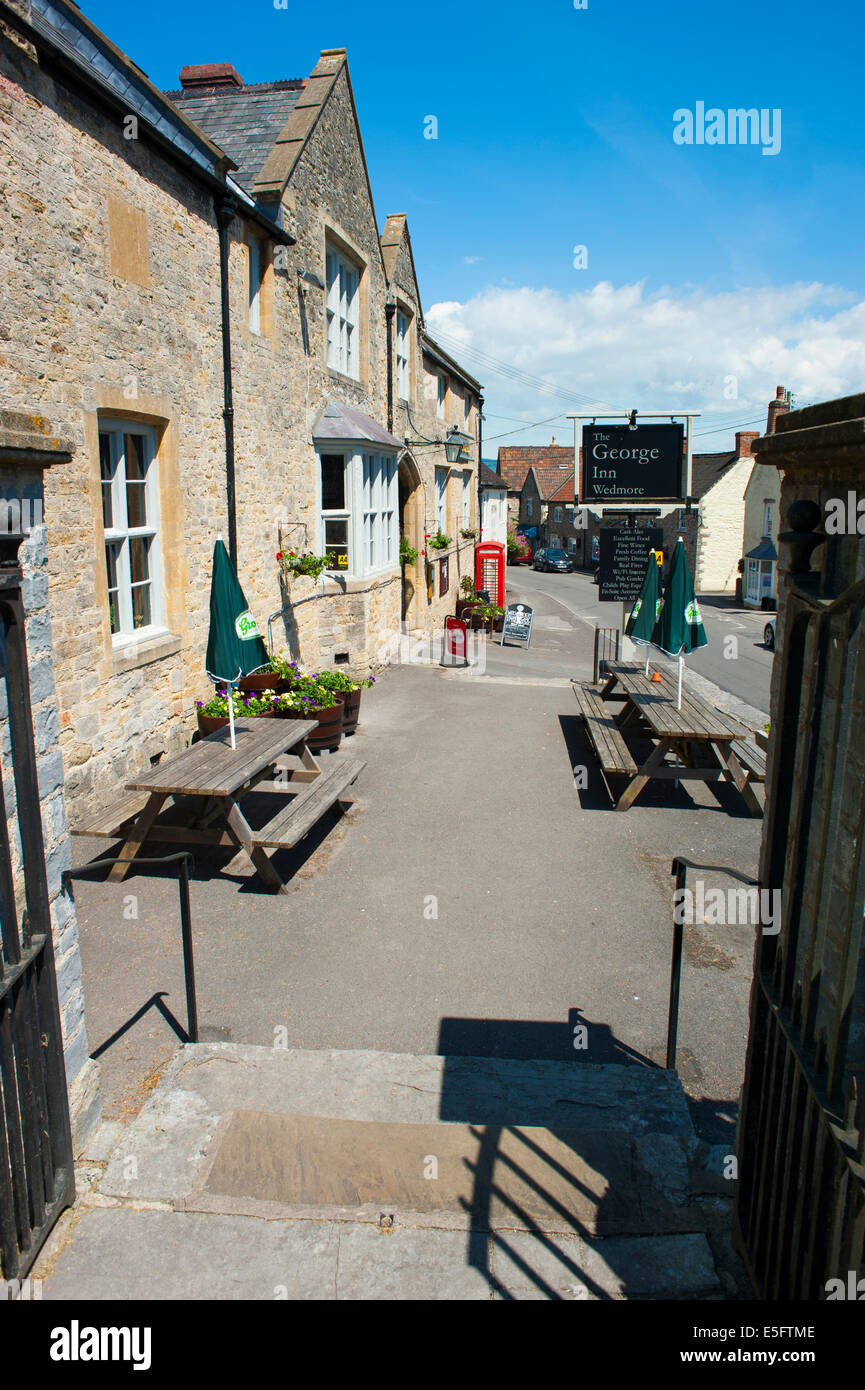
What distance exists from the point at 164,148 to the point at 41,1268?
937 cm

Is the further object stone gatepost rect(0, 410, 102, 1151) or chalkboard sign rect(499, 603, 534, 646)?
chalkboard sign rect(499, 603, 534, 646)

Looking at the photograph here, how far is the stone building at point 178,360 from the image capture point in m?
7.22

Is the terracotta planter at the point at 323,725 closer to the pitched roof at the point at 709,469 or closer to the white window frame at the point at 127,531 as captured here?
the white window frame at the point at 127,531

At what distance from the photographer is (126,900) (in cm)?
688

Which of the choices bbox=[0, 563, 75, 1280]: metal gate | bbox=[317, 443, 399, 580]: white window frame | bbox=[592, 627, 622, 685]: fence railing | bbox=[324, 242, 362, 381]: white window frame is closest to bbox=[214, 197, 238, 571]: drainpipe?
bbox=[317, 443, 399, 580]: white window frame

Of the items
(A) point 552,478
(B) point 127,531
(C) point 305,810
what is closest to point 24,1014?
(C) point 305,810

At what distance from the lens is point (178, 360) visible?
9406 mm

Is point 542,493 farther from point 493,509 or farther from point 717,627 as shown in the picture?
point 717,627

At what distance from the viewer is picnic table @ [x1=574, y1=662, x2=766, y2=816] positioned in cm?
895

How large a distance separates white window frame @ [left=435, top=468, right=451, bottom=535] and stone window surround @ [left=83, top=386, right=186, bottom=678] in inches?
535

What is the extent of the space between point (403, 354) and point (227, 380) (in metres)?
9.14

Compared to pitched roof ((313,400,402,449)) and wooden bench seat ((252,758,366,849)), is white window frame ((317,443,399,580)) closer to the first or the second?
pitched roof ((313,400,402,449))

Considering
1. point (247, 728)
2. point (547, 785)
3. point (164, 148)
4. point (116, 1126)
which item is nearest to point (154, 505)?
point (247, 728)
